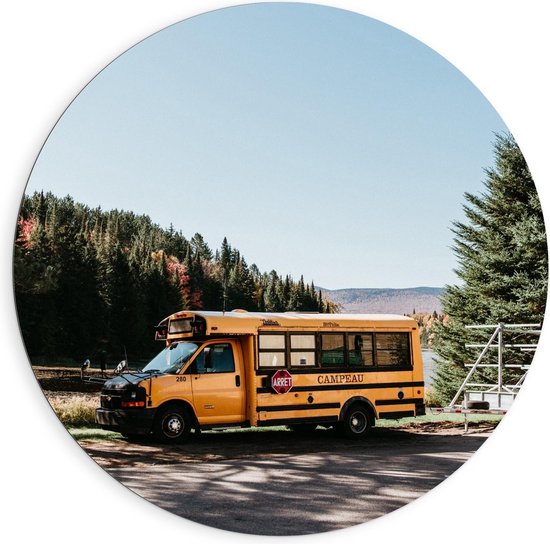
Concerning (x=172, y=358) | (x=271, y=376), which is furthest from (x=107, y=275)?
(x=271, y=376)

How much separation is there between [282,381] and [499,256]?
1.74 meters

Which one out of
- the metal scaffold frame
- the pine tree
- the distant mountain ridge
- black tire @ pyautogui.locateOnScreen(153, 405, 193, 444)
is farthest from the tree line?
the metal scaffold frame

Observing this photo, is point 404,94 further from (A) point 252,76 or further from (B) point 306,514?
(B) point 306,514

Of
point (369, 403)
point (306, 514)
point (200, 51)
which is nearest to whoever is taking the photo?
point (306, 514)

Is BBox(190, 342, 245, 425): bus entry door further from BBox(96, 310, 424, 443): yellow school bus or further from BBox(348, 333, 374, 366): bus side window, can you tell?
BBox(348, 333, 374, 366): bus side window

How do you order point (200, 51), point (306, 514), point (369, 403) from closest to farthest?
point (306, 514), point (200, 51), point (369, 403)

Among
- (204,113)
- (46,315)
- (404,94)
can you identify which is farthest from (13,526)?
(404,94)

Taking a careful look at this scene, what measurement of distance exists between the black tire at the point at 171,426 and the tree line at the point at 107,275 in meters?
0.51

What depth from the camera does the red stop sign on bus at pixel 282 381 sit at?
5.17 m

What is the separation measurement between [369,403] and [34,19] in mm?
3383

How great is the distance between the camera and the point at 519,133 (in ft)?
15.7

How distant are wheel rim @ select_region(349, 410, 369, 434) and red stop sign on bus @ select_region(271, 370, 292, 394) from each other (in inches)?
19.3

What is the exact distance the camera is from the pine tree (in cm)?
456

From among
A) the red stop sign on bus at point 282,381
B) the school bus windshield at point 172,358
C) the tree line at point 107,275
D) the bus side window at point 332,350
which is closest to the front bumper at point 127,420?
the school bus windshield at point 172,358
